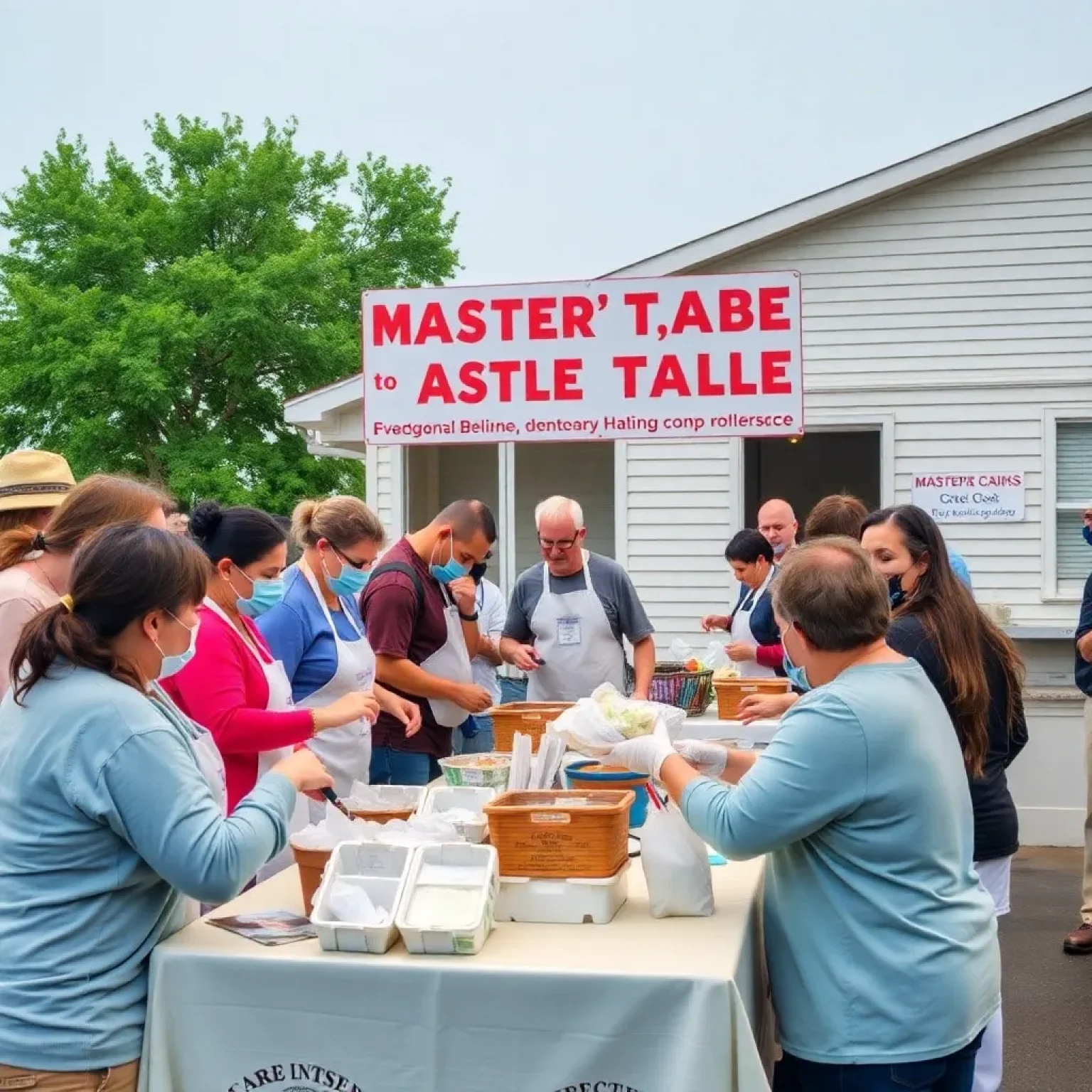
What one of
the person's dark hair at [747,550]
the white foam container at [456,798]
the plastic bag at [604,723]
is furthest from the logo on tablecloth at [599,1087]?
the person's dark hair at [747,550]

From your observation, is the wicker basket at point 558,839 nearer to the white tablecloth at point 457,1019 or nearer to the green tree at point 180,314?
the white tablecloth at point 457,1019

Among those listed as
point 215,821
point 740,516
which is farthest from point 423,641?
point 740,516

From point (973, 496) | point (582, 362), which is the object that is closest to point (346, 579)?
point (582, 362)

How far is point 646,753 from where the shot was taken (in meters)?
2.62

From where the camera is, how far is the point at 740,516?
31.3 feet

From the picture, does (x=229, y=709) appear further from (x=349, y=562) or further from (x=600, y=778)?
(x=349, y=562)

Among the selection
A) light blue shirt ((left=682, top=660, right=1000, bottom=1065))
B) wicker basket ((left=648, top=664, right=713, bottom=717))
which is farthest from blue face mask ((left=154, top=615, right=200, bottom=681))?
wicker basket ((left=648, top=664, right=713, bottom=717))

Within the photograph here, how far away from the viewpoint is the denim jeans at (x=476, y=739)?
5.30 m

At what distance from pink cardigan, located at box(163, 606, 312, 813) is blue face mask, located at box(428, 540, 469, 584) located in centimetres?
151

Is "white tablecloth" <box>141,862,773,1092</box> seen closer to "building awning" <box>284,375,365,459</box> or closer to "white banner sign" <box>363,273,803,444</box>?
"white banner sign" <box>363,273,803,444</box>

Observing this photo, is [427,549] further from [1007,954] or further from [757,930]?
[1007,954]

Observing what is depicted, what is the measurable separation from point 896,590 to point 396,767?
6.87ft

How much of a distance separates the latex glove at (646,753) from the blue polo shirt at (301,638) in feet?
4.96

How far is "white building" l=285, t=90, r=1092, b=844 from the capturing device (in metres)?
8.98
